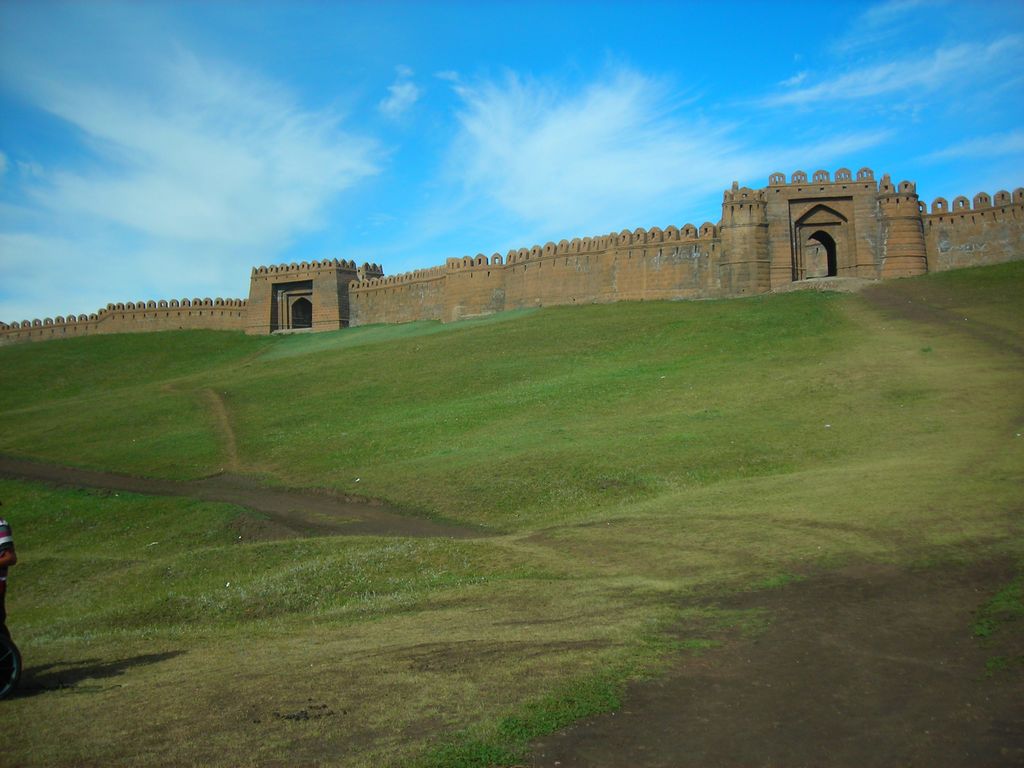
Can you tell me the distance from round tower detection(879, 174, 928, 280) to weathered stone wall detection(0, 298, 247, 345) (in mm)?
53516

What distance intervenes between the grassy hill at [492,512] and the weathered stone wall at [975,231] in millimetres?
2684

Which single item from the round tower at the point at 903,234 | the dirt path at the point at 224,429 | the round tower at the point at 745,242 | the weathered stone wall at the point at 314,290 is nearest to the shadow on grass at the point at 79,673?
the dirt path at the point at 224,429

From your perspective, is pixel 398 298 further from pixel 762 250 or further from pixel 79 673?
pixel 79 673

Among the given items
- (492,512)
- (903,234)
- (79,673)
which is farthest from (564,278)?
(79,673)

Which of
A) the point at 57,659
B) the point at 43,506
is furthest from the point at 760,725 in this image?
the point at 43,506

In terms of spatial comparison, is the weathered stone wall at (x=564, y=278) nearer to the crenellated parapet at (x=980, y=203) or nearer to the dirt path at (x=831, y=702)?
the crenellated parapet at (x=980, y=203)

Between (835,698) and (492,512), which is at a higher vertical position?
(835,698)

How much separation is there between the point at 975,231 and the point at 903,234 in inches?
155

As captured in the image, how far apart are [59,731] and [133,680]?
1.93 meters

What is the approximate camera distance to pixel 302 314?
80.0 m

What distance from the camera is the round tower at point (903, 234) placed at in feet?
169

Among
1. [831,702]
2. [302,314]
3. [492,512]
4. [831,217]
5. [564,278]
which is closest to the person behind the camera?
[831,702]

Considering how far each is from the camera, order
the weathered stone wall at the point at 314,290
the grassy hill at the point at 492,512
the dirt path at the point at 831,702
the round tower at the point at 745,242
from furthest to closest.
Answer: the weathered stone wall at the point at 314,290
the round tower at the point at 745,242
the grassy hill at the point at 492,512
the dirt path at the point at 831,702

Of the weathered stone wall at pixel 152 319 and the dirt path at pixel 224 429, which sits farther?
the weathered stone wall at pixel 152 319
